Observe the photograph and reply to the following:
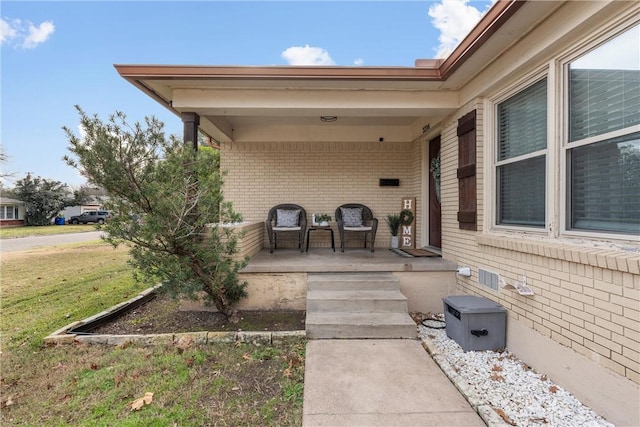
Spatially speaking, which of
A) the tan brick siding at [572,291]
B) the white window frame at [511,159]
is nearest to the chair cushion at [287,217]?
the tan brick siding at [572,291]

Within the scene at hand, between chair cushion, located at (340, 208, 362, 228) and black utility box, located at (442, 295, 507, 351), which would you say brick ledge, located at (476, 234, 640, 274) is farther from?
chair cushion, located at (340, 208, 362, 228)

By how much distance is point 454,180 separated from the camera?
409cm

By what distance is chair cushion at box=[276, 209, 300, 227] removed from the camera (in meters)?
5.58

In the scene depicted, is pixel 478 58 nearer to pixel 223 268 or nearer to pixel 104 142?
pixel 223 268

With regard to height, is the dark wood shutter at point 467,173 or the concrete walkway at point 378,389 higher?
the dark wood shutter at point 467,173

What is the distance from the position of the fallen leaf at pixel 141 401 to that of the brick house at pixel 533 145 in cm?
307

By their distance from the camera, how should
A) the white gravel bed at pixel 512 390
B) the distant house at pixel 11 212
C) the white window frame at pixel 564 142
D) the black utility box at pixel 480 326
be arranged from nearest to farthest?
the white gravel bed at pixel 512 390 → the white window frame at pixel 564 142 → the black utility box at pixel 480 326 → the distant house at pixel 11 212

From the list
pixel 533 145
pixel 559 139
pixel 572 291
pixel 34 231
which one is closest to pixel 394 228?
pixel 533 145

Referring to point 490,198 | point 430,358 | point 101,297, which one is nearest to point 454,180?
point 490,198

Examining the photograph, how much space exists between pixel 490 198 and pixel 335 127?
3457 millimetres

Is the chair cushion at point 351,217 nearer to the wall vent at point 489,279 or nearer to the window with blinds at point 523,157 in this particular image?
the wall vent at point 489,279

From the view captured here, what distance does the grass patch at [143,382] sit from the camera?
188 cm

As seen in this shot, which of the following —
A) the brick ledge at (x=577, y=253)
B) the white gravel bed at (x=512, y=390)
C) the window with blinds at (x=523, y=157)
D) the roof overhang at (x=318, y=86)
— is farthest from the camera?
the roof overhang at (x=318, y=86)

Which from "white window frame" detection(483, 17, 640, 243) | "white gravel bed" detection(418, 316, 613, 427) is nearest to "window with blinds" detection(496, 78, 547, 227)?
"white window frame" detection(483, 17, 640, 243)
